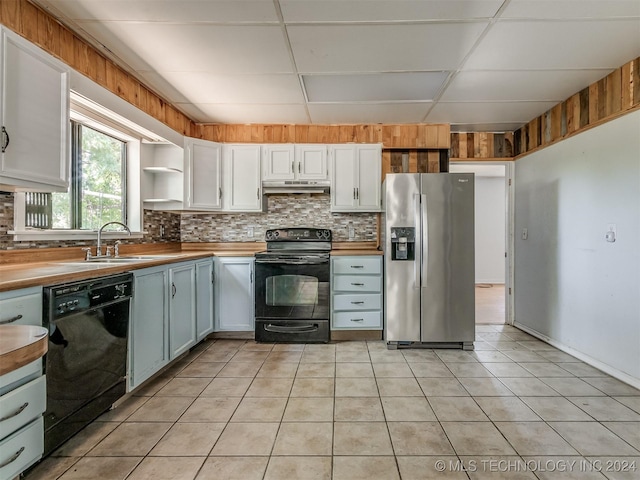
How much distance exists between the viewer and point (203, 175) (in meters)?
3.56

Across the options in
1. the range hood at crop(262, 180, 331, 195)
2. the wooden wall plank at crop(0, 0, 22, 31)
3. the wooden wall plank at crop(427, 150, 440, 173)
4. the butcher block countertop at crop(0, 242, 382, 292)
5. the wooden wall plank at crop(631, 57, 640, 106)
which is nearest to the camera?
the butcher block countertop at crop(0, 242, 382, 292)

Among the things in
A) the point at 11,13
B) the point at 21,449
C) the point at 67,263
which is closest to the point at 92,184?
the point at 67,263

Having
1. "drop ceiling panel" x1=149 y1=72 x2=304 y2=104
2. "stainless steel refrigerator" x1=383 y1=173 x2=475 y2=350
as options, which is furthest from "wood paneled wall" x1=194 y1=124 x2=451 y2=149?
"stainless steel refrigerator" x1=383 y1=173 x2=475 y2=350

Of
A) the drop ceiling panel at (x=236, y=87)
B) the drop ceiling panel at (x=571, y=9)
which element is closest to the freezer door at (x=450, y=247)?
the drop ceiling panel at (x=571, y=9)

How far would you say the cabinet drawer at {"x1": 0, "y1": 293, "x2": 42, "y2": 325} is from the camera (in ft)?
4.30

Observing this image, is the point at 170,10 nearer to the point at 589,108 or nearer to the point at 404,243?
the point at 404,243

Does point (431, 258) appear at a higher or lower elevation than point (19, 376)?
higher

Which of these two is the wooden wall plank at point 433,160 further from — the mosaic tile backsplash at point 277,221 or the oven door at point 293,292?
the oven door at point 293,292

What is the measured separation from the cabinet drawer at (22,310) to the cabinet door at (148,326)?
66 cm

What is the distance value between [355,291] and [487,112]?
7.50ft

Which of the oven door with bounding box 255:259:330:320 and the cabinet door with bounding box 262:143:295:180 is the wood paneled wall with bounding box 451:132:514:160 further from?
the oven door with bounding box 255:259:330:320

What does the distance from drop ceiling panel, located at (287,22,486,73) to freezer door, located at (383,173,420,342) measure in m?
1.01

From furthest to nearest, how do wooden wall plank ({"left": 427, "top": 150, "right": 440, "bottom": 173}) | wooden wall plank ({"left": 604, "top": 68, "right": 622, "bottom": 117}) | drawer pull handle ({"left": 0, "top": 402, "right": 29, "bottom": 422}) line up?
wooden wall plank ({"left": 427, "top": 150, "right": 440, "bottom": 173})
wooden wall plank ({"left": 604, "top": 68, "right": 622, "bottom": 117})
drawer pull handle ({"left": 0, "top": 402, "right": 29, "bottom": 422})

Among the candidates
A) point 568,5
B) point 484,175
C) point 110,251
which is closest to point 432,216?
point 568,5
